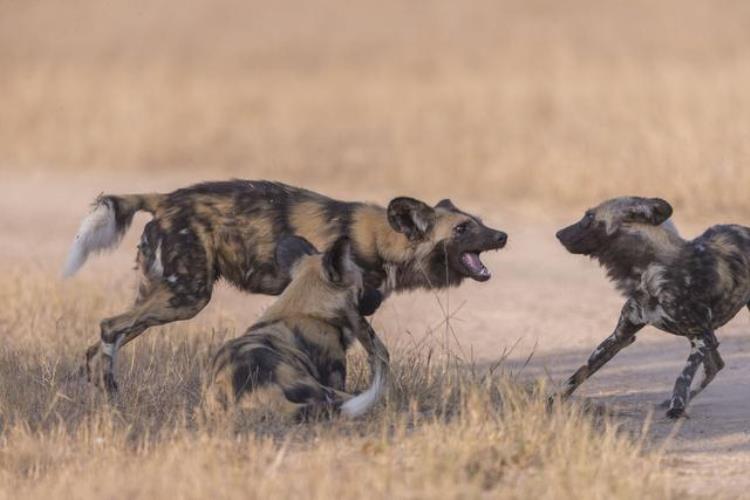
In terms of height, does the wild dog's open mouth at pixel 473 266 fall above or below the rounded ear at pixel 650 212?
below

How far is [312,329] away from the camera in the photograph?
6.18 meters

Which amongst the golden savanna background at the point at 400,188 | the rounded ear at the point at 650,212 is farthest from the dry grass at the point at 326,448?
the rounded ear at the point at 650,212

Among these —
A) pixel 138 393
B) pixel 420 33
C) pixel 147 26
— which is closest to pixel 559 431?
pixel 138 393

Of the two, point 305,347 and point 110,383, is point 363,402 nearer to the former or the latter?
point 305,347

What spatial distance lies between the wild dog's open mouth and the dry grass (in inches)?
18.2

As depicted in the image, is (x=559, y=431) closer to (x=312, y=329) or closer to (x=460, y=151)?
(x=312, y=329)

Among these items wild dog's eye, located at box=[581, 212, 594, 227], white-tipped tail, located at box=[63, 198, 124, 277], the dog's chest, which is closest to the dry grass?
white-tipped tail, located at box=[63, 198, 124, 277]

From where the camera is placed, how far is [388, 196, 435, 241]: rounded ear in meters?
6.82

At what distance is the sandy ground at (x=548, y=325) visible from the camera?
6.12m

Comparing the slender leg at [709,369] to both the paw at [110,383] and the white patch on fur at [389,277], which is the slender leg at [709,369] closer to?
the white patch on fur at [389,277]

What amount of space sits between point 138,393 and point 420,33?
1810cm

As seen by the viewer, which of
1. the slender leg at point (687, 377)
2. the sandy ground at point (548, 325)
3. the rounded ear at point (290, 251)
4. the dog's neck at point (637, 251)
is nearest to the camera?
the sandy ground at point (548, 325)

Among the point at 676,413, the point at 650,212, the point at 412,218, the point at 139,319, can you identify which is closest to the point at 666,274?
the point at 650,212

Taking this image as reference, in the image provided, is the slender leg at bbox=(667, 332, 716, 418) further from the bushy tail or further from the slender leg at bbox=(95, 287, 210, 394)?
the bushy tail
